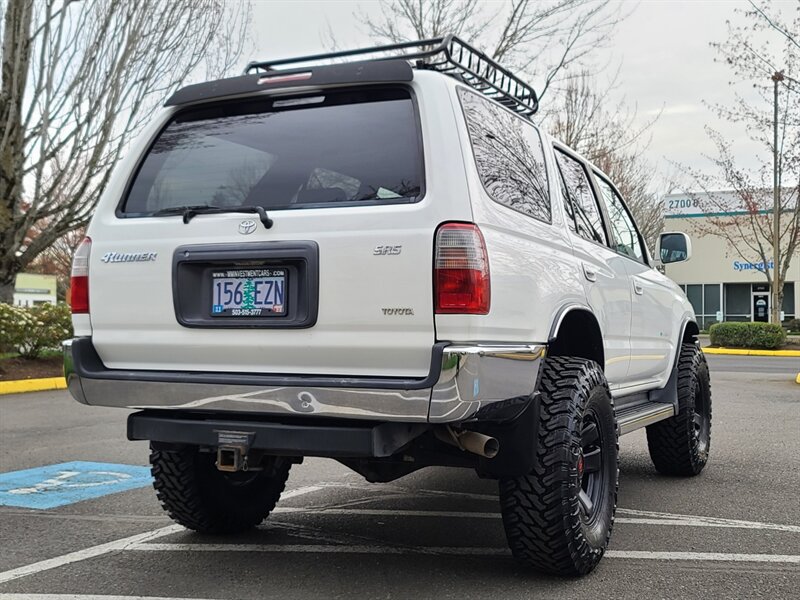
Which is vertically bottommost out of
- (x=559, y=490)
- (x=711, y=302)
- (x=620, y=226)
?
(x=559, y=490)

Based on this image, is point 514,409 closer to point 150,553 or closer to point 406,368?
point 406,368

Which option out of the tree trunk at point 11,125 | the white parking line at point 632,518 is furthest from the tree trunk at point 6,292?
the white parking line at point 632,518

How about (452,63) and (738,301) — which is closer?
(452,63)

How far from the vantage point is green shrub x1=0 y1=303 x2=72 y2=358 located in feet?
45.1

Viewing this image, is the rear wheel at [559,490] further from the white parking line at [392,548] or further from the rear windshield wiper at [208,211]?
the rear windshield wiper at [208,211]

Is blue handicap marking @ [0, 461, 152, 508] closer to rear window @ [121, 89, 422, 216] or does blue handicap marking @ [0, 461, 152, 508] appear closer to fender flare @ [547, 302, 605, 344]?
rear window @ [121, 89, 422, 216]

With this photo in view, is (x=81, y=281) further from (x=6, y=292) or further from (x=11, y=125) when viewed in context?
(x=6, y=292)

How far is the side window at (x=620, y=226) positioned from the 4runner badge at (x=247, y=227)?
2.50m

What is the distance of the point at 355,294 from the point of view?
128 inches

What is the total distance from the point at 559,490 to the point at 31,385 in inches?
433

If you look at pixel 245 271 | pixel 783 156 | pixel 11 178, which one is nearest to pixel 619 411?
pixel 245 271

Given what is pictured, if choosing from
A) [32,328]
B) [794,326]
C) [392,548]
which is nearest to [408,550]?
[392,548]

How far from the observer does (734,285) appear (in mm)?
43094

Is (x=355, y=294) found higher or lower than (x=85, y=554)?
higher
